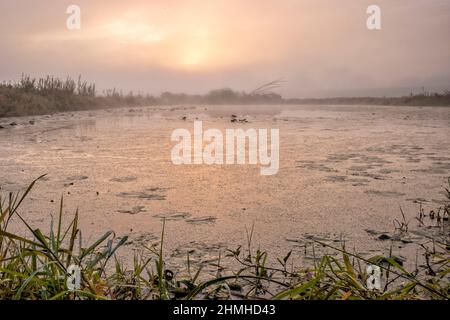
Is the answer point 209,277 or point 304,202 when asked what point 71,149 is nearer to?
point 304,202

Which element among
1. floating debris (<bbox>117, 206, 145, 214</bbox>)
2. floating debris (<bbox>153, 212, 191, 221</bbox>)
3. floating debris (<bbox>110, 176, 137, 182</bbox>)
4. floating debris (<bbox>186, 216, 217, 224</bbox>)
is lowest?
floating debris (<bbox>186, 216, 217, 224</bbox>)

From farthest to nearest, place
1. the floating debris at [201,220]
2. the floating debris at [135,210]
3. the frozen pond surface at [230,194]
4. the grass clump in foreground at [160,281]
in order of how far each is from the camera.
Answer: the floating debris at [135,210] → the floating debris at [201,220] → the frozen pond surface at [230,194] → the grass clump in foreground at [160,281]

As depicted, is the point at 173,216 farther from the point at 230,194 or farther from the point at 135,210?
the point at 230,194

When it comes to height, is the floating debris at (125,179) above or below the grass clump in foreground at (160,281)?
above

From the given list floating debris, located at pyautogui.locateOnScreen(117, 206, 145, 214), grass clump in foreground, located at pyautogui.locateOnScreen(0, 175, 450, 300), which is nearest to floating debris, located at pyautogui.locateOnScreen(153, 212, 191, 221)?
floating debris, located at pyautogui.locateOnScreen(117, 206, 145, 214)

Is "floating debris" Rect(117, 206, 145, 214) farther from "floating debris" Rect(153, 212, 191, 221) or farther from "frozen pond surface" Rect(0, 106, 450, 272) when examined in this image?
"floating debris" Rect(153, 212, 191, 221)

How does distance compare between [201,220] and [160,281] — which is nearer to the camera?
[160,281]

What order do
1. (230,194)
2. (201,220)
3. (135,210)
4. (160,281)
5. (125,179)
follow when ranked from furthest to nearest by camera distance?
(125,179) < (230,194) < (135,210) < (201,220) < (160,281)

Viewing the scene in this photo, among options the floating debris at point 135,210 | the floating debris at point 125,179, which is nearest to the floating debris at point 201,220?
the floating debris at point 135,210

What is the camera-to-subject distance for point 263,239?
2088mm

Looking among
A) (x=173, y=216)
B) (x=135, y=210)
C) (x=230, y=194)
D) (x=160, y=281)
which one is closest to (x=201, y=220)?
(x=173, y=216)

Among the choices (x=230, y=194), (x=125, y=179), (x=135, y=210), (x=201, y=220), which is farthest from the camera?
(x=125, y=179)

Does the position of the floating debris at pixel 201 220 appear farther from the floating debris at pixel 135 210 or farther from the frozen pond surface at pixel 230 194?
the floating debris at pixel 135 210
